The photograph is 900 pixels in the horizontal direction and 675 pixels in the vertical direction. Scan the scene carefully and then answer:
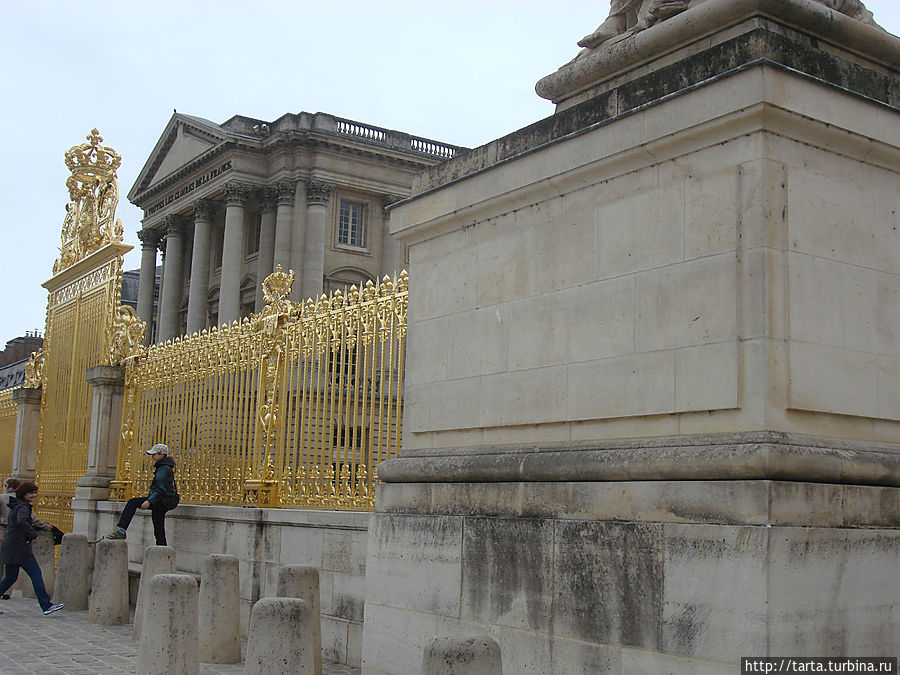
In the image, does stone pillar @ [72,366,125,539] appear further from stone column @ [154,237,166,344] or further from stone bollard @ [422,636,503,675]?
stone column @ [154,237,166,344]

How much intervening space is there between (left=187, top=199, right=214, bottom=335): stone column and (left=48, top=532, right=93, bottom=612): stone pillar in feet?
139

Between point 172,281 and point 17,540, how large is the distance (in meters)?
48.4

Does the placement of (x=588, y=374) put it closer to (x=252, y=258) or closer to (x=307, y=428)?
(x=307, y=428)

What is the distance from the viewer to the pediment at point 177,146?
182 ft

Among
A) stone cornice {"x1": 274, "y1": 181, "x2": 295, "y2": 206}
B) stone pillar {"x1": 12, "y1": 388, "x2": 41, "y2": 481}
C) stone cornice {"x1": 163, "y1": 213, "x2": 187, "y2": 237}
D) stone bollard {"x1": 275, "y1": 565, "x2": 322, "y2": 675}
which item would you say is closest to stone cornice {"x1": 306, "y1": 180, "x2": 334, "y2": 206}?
stone cornice {"x1": 274, "y1": 181, "x2": 295, "y2": 206}

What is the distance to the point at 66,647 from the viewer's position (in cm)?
996

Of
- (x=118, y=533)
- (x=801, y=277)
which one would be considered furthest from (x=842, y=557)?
(x=118, y=533)

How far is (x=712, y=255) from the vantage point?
539 cm

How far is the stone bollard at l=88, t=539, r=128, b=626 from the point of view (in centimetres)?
1150

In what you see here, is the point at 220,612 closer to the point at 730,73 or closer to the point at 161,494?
the point at 161,494

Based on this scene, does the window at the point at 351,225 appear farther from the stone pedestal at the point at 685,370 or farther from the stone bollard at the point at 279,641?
the stone bollard at the point at 279,641

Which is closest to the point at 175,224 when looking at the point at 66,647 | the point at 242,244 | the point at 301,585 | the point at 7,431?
the point at 242,244

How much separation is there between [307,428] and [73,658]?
2.94m

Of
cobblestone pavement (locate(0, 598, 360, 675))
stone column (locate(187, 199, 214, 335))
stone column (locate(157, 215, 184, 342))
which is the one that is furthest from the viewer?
stone column (locate(157, 215, 184, 342))
